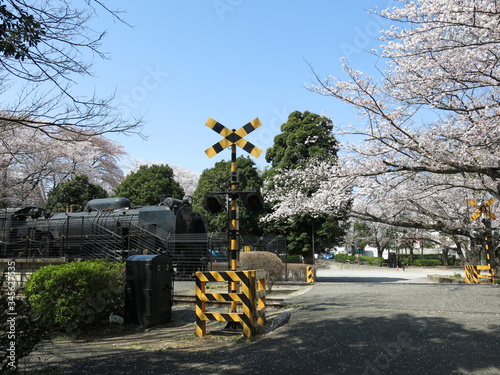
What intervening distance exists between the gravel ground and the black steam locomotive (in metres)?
8.24

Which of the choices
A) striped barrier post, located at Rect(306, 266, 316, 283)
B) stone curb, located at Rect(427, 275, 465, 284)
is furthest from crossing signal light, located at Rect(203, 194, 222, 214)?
stone curb, located at Rect(427, 275, 465, 284)

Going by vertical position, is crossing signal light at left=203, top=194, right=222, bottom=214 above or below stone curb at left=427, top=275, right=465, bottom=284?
above

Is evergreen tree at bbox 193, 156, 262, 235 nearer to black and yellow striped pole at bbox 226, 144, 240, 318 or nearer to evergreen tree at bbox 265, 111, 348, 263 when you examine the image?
evergreen tree at bbox 265, 111, 348, 263

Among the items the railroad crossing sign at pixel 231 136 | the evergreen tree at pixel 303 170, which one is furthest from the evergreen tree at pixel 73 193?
the railroad crossing sign at pixel 231 136

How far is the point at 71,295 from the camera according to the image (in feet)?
25.0

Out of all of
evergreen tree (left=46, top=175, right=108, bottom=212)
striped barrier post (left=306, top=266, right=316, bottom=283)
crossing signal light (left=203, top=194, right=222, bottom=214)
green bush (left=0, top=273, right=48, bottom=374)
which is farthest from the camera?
evergreen tree (left=46, top=175, right=108, bottom=212)

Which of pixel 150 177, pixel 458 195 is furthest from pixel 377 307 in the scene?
pixel 150 177

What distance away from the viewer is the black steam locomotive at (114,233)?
15.6 m

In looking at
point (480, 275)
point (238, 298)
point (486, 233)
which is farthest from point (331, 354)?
point (486, 233)

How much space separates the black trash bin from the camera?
26.0 ft

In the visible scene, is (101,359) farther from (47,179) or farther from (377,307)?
(47,179)

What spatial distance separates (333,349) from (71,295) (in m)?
5.03

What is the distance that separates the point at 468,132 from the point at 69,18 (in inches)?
347

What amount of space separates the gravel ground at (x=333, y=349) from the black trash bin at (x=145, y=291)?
384mm
